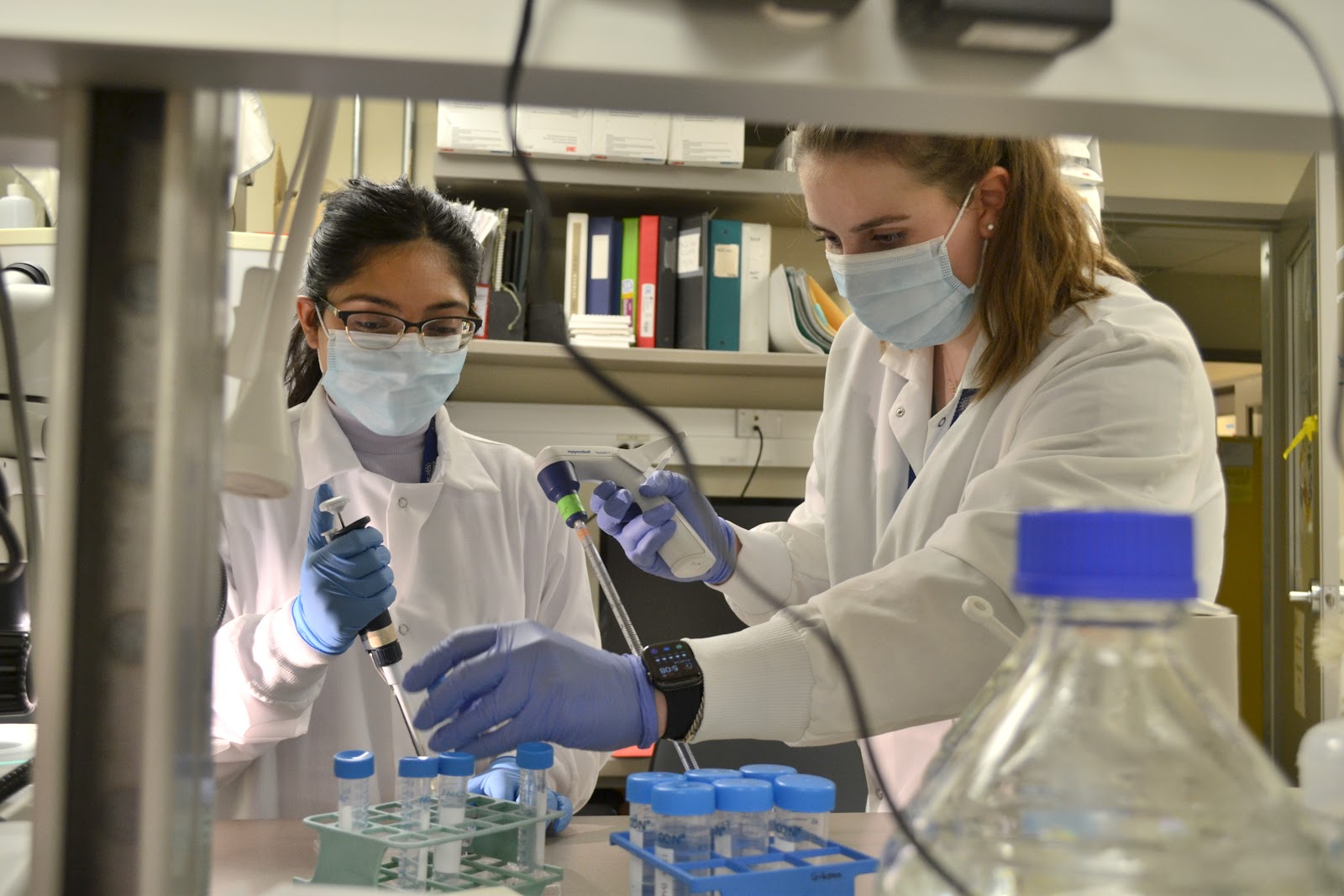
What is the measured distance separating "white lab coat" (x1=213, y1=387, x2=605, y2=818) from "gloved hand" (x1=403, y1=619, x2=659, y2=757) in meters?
0.49

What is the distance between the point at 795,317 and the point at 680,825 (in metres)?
1.86

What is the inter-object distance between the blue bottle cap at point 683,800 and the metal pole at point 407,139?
227cm

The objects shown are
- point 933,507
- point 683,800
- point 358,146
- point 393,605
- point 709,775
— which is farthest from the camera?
point 358,146

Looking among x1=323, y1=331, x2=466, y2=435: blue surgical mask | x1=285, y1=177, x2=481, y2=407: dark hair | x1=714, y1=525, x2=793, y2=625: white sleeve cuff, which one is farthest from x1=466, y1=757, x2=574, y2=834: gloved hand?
x1=285, y1=177, x2=481, y2=407: dark hair

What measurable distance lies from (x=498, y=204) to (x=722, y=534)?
1449 millimetres

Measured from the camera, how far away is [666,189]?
8.07 ft

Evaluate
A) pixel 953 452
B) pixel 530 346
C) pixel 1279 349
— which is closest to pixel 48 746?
pixel 953 452

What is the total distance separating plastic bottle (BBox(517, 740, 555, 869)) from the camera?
2.73 feet

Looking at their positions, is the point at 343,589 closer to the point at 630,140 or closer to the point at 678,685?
the point at 678,685

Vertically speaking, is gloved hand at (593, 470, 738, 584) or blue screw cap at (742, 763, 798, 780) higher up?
gloved hand at (593, 470, 738, 584)

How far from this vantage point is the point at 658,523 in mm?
1418

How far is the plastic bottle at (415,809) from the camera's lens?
2.51 feet

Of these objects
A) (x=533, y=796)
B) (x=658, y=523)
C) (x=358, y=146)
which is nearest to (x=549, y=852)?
(x=533, y=796)

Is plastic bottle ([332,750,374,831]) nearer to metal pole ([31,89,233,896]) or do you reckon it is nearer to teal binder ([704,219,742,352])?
metal pole ([31,89,233,896])
